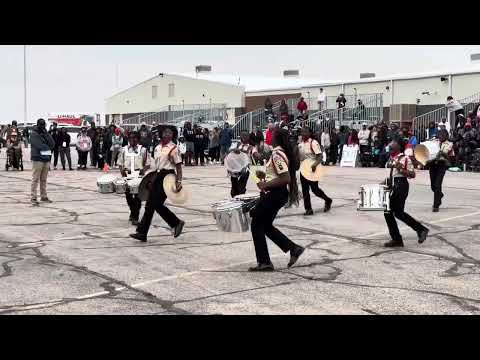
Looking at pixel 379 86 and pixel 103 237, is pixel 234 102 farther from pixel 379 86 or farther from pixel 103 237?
pixel 103 237

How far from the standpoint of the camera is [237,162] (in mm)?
12109

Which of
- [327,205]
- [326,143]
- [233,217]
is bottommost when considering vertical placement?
[327,205]

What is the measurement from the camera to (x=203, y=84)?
48.0 meters

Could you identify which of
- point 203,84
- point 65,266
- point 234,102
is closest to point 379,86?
point 234,102

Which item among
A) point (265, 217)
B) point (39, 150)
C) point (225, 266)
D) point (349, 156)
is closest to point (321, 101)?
point (349, 156)

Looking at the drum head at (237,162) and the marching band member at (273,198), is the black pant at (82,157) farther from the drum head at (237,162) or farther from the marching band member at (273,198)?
the marching band member at (273,198)

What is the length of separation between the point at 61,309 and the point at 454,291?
3830 mm

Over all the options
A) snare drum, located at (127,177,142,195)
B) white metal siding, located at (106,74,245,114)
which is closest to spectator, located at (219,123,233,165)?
white metal siding, located at (106,74,245,114)

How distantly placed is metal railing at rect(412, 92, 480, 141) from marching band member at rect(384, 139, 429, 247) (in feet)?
59.8

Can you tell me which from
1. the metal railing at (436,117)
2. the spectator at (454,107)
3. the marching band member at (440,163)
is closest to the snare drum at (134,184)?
the marching band member at (440,163)

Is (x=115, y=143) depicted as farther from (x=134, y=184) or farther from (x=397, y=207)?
(x=397, y=207)

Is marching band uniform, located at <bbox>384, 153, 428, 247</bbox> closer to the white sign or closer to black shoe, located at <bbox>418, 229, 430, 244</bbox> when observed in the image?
black shoe, located at <bbox>418, 229, 430, 244</bbox>

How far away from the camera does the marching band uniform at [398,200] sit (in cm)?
919

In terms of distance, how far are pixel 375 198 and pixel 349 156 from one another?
684 inches
